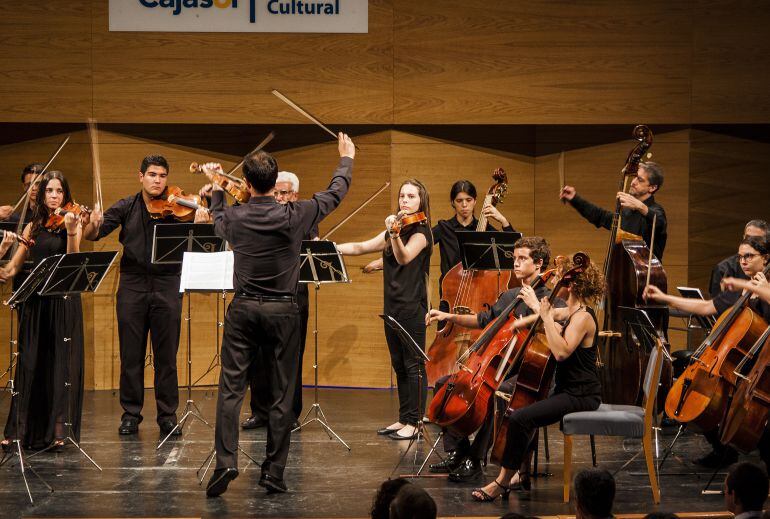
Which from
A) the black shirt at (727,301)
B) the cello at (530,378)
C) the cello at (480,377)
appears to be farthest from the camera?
the black shirt at (727,301)

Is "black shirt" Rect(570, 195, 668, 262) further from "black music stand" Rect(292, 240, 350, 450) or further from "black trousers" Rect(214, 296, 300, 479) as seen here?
"black trousers" Rect(214, 296, 300, 479)

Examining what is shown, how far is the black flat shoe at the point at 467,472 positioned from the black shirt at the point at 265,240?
1277 millimetres

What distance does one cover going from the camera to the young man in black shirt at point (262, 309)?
460 centimetres

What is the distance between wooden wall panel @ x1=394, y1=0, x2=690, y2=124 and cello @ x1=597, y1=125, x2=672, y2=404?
1.87 m

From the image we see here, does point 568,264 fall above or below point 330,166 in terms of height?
below

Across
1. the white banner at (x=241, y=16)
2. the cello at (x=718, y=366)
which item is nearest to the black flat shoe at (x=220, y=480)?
the cello at (x=718, y=366)

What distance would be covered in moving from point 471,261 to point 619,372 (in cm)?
117

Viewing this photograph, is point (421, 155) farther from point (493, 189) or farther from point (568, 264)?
point (568, 264)

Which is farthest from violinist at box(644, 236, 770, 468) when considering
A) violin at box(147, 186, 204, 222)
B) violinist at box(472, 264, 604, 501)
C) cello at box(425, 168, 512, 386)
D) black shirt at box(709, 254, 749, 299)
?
violin at box(147, 186, 204, 222)

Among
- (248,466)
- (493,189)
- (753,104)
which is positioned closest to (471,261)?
(493,189)

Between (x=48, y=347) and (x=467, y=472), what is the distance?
8.00ft

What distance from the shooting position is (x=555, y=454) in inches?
223

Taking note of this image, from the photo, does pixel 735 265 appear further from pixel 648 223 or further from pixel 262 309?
pixel 262 309

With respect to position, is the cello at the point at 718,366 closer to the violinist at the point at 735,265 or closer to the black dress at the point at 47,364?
the violinist at the point at 735,265
